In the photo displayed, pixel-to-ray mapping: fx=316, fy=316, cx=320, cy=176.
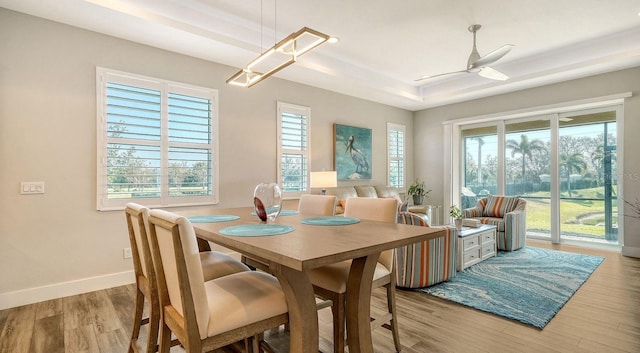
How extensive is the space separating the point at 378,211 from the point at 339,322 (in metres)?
0.80

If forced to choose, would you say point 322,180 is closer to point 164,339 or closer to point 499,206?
point 499,206

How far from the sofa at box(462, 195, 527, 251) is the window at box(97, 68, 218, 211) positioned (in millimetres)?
4105

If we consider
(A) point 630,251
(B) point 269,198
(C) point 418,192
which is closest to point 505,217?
(A) point 630,251

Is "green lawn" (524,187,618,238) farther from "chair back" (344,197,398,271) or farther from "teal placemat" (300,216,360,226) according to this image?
"teal placemat" (300,216,360,226)

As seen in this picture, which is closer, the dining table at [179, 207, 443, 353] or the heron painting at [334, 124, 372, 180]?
the dining table at [179, 207, 443, 353]

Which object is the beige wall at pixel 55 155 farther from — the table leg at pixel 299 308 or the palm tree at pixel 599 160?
the palm tree at pixel 599 160

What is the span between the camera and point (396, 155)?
6.69m

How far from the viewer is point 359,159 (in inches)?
230

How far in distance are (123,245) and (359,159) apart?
391 cm

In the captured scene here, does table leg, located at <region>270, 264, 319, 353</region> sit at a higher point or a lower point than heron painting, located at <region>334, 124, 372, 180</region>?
lower

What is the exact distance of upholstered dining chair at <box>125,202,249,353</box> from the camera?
1548mm

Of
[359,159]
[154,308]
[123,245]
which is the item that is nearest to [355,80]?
[359,159]

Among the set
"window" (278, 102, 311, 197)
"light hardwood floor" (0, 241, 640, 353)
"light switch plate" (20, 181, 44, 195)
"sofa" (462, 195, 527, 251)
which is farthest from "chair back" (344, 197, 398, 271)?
"sofa" (462, 195, 527, 251)

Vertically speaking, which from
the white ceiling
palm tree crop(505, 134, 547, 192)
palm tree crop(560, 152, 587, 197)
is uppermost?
the white ceiling
